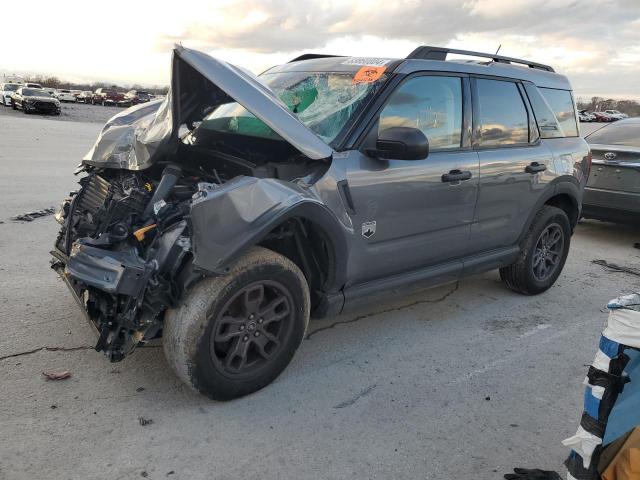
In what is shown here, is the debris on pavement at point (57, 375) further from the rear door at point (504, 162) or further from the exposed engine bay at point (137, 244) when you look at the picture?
the rear door at point (504, 162)

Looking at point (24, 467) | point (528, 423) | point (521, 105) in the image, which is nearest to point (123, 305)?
point (24, 467)

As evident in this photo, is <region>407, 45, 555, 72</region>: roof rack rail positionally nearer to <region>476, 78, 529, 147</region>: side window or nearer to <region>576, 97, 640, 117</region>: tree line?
<region>476, 78, 529, 147</region>: side window

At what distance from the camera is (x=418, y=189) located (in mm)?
3643

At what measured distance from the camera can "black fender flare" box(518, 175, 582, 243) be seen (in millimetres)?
4823

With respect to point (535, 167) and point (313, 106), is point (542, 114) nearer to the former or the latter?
point (535, 167)

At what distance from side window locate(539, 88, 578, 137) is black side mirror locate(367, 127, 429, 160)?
2.33 metres

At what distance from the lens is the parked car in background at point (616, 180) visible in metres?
7.15

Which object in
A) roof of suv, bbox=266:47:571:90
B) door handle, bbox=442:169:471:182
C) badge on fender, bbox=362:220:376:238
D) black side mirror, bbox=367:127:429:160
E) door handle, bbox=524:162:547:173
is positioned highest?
roof of suv, bbox=266:47:571:90

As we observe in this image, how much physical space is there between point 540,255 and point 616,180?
3047 millimetres

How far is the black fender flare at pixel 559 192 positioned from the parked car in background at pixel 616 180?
95.0 inches

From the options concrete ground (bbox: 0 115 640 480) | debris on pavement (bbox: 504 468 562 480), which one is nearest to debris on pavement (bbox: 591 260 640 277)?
concrete ground (bbox: 0 115 640 480)

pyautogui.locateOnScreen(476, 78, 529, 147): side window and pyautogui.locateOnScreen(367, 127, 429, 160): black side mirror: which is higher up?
pyautogui.locateOnScreen(476, 78, 529, 147): side window

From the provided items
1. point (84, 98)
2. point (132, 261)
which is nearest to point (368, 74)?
point (132, 261)

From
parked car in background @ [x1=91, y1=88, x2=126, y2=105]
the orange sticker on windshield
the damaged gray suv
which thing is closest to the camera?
the damaged gray suv
